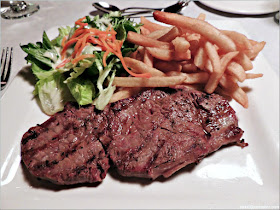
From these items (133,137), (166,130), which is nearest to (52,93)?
(133,137)

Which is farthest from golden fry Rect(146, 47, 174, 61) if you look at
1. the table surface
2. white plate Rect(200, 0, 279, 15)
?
white plate Rect(200, 0, 279, 15)

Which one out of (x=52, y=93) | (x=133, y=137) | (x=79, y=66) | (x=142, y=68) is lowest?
(x=52, y=93)

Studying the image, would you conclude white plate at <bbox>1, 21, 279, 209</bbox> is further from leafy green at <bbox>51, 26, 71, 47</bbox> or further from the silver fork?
leafy green at <bbox>51, 26, 71, 47</bbox>

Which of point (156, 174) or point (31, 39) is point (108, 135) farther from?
point (31, 39)

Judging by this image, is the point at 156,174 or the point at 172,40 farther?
the point at 172,40

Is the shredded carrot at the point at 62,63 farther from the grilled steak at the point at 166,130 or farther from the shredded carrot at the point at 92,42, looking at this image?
the grilled steak at the point at 166,130

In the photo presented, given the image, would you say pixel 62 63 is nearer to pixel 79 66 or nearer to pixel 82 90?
pixel 79 66

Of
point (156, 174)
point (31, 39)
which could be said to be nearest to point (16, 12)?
point (31, 39)

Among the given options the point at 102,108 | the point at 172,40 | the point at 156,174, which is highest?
the point at 172,40
